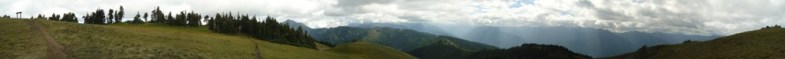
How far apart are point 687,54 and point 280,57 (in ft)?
305

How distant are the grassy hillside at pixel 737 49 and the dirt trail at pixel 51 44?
96.1 meters

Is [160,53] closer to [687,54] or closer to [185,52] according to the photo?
[185,52]

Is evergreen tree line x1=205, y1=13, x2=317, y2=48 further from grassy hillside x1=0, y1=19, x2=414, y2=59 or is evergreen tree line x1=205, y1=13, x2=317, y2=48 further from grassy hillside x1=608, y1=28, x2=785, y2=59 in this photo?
grassy hillside x1=608, y1=28, x2=785, y2=59

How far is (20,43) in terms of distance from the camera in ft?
270

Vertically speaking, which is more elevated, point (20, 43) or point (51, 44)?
point (20, 43)

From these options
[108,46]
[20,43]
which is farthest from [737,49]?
[20,43]

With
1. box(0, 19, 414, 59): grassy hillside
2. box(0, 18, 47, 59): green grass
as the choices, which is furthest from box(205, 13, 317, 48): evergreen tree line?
box(0, 18, 47, 59): green grass

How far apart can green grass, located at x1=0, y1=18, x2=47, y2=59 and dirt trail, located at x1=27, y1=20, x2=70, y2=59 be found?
69 centimetres

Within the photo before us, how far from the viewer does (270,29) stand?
183125 mm

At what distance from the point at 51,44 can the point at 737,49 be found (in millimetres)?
115042

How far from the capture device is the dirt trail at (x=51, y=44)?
248 feet

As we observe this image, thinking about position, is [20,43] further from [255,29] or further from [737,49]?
[737,49]

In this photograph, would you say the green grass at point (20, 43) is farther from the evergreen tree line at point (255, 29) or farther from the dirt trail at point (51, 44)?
the evergreen tree line at point (255, 29)

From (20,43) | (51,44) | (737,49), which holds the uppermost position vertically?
(20,43)
